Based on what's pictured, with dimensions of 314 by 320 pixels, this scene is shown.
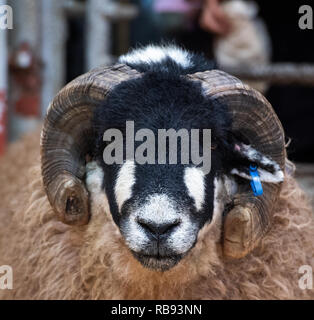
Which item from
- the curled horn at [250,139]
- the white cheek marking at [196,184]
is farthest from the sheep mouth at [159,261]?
the curled horn at [250,139]

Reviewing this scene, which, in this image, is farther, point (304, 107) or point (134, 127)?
point (304, 107)

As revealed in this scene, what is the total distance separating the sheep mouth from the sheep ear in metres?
0.63

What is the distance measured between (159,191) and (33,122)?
15.0 feet

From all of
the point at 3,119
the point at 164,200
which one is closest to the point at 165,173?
the point at 164,200

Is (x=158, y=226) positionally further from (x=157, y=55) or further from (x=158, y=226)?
(x=157, y=55)

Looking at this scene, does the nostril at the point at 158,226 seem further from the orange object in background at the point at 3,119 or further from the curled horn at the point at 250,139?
the orange object in background at the point at 3,119

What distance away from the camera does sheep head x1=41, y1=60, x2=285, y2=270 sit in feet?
8.90

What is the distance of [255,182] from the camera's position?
2871 millimetres

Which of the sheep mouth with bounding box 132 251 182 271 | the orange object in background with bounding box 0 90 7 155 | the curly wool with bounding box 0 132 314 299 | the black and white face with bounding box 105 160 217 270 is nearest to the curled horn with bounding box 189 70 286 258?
the curly wool with bounding box 0 132 314 299

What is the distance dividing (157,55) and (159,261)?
1117 mm

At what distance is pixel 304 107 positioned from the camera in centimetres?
934

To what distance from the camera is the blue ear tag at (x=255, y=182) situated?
286cm
